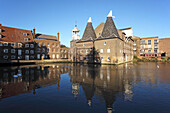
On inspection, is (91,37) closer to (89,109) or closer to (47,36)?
(47,36)

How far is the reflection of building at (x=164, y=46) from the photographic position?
188 feet

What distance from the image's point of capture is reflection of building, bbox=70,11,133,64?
32875mm

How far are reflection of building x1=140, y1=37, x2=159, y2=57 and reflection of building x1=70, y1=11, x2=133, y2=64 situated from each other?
25389 millimetres

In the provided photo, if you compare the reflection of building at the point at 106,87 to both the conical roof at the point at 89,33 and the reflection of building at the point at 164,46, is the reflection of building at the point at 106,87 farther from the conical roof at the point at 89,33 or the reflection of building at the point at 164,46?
the reflection of building at the point at 164,46

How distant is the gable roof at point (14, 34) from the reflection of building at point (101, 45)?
19.7 m

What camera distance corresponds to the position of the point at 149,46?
60500 mm

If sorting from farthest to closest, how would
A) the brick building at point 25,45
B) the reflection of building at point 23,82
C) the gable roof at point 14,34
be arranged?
the gable roof at point 14,34 → the brick building at point 25,45 → the reflection of building at point 23,82

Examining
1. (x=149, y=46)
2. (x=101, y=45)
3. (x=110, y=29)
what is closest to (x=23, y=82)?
(x=101, y=45)

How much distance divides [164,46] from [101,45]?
146ft

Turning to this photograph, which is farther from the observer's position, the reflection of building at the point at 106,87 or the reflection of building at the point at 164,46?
the reflection of building at the point at 164,46

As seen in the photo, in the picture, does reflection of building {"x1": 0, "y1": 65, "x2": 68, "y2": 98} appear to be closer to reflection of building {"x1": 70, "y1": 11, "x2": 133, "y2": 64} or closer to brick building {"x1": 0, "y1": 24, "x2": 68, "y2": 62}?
reflection of building {"x1": 70, "y1": 11, "x2": 133, "y2": 64}

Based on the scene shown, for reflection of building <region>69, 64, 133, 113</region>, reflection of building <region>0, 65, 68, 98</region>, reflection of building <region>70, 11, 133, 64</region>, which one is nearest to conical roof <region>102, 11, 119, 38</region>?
reflection of building <region>70, 11, 133, 64</region>

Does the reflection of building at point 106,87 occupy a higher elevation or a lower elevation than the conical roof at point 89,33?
lower

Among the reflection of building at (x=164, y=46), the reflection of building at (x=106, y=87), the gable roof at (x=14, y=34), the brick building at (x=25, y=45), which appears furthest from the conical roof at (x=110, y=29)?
the reflection of building at (x=164, y=46)
